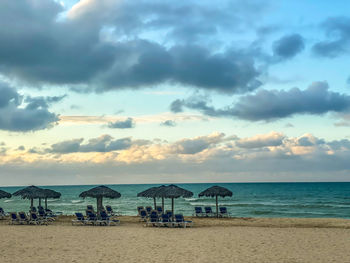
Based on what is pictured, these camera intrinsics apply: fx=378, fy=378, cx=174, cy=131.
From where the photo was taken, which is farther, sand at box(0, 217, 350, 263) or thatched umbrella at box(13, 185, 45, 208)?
thatched umbrella at box(13, 185, 45, 208)

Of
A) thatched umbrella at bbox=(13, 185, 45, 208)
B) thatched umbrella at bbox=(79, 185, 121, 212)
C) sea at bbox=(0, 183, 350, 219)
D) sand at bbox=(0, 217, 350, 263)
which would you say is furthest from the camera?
sea at bbox=(0, 183, 350, 219)

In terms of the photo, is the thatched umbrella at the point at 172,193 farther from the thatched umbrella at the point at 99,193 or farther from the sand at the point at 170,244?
the thatched umbrella at the point at 99,193

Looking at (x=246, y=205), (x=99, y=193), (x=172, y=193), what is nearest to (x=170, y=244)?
(x=172, y=193)

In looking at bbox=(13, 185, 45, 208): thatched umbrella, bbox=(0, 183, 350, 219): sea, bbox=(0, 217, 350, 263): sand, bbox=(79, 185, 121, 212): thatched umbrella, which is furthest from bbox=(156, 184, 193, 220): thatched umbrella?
bbox=(0, 183, 350, 219): sea

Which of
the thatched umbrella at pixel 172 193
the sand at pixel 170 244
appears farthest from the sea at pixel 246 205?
the sand at pixel 170 244

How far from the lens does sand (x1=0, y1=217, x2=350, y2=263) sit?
9.72 meters

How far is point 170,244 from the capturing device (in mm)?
11617

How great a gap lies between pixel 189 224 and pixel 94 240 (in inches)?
221

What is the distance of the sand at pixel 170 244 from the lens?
9.72 m

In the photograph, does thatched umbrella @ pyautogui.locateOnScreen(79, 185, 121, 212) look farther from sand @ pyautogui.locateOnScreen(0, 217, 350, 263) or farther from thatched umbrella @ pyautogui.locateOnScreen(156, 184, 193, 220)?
sand @ pyautogui.locateOnScreen(0, 217, 350, 263)

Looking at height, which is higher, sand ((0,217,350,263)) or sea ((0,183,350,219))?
sand ((0,217,350,263))

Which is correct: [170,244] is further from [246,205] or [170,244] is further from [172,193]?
[246,205]

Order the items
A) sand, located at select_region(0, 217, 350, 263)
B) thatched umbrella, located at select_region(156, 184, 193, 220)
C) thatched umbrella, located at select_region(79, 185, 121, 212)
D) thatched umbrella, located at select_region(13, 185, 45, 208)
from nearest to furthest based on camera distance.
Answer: sand, located at select_region(0, 217, 350, 263)
thatched umbrella, located at select_region(156, 184, 193, 220)
thatched umbrella, located at select_region(79, 185, 121, 212)
thatched umbrella, located at select_region(13, 185, 45, 208)

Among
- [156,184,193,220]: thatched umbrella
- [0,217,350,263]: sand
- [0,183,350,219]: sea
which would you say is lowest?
[0,183,350,219]: sea
